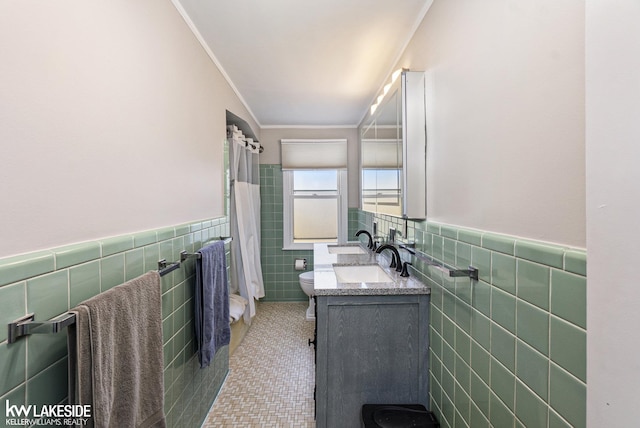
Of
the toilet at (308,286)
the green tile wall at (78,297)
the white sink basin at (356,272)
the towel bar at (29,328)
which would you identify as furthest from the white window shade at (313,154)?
the towel bar at (29,328)

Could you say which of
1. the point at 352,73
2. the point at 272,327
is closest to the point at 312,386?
the point at 272,327

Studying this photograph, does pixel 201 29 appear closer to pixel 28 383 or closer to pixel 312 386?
pixel 28 383

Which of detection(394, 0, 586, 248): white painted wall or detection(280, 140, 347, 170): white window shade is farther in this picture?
detection(280, 140, 347, 170): white window shade

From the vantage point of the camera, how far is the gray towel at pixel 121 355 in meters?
0.78

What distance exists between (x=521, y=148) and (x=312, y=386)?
2.12 meters

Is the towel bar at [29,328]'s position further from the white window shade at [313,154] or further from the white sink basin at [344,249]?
the white window shade at [313,154]

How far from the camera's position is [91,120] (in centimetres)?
95

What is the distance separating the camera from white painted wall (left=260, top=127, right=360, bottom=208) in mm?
4070

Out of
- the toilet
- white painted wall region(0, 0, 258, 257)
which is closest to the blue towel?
white painted wall region(0, 0, 258, 257)

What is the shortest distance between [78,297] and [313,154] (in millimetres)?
3367

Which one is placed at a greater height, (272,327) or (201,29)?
(201,29)

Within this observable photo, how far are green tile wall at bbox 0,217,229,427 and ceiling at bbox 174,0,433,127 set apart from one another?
46.0 inches

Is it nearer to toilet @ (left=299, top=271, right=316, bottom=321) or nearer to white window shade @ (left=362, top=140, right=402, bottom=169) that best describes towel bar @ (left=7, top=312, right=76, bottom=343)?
white window shade @ (left=362, top=140, right=402, bottom=169)

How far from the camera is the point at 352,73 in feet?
8.06
